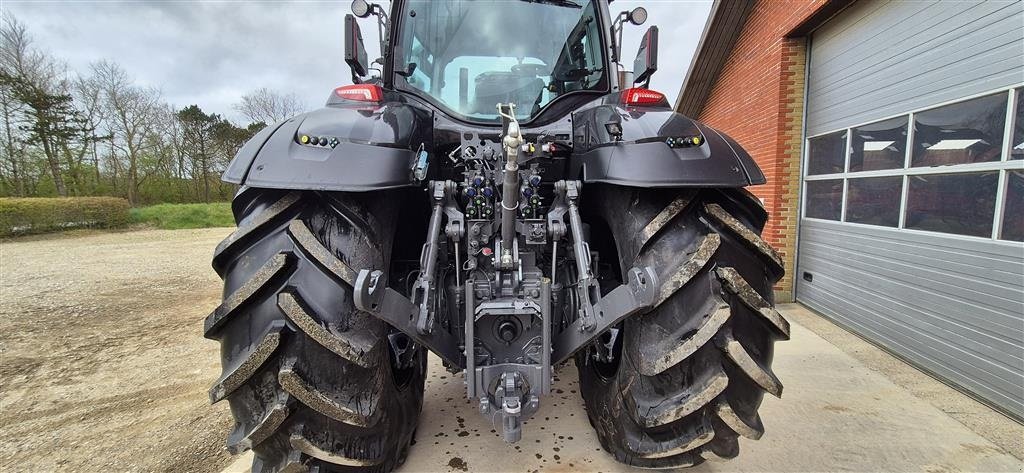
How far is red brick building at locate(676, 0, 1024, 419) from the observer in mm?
2891

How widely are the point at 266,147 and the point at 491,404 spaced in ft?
3.95

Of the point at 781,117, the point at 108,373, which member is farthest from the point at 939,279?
the point at 108,373

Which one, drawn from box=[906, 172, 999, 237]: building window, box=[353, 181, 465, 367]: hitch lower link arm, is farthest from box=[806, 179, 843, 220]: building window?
box=[353, 181, 465, 367]: hitch lower link arm

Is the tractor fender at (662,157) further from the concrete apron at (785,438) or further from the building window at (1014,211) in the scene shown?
the building window at (1014,211)

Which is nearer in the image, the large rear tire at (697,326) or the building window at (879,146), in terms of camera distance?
the large rear tire at (697,326)

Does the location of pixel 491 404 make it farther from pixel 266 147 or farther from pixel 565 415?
pixel 266 147

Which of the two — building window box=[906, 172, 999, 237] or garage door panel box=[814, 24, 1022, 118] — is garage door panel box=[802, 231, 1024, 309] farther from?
garage door panel box=[814, 24, 1022, 118]

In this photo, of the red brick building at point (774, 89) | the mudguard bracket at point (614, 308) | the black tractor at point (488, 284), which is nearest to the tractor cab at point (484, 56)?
the black tractor at point (488, 284)

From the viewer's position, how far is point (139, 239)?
46.4ft

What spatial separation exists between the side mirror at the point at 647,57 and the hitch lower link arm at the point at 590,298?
1.03 m

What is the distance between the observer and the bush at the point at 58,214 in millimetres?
13805

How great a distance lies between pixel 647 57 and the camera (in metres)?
2.34

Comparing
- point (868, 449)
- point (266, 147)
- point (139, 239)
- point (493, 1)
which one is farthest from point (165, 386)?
point (139, 239)

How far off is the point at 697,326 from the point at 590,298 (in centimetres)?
37
